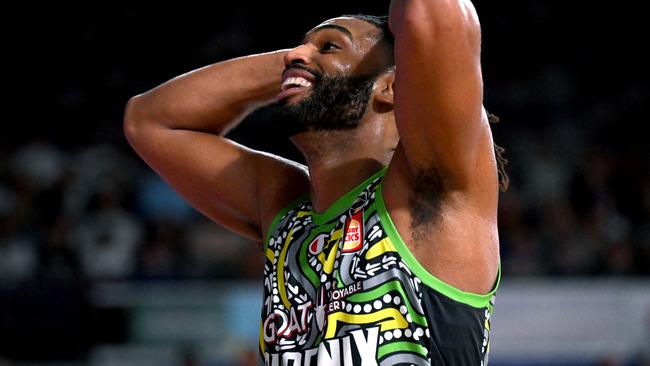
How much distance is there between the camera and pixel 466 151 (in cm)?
272

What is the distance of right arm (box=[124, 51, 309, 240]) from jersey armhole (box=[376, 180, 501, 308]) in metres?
0.72

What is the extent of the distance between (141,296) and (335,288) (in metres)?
5.32

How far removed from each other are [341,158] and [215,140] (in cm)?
67

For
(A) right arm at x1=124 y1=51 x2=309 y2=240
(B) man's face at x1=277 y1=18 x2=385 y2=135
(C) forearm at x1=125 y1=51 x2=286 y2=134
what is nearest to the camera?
(B) man's face at x1=277 y1=18 x2=385 y2=135

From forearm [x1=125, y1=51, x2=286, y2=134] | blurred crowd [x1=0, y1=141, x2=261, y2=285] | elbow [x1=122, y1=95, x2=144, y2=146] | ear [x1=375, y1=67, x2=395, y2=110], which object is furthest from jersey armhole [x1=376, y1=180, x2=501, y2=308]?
blurred crowd [x1=0, y1=141, x2=261, y2=285]

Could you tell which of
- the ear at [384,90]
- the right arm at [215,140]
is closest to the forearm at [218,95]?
the right arm at [215,140]

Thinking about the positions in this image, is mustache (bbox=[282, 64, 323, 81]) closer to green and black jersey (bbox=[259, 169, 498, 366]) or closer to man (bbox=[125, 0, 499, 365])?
man (bbox=[125, 0, 499, 365])

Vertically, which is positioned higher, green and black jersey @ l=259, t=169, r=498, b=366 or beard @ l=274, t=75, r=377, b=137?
beard @ l=274, t=75, r=377, b=137

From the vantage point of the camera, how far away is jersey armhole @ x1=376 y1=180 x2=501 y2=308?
2.75m

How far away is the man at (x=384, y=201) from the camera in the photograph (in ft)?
8.80

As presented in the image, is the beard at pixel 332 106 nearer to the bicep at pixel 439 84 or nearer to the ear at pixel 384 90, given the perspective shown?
the ear at pixel 384 90

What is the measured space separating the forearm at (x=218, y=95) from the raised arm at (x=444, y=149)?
3.08 feet

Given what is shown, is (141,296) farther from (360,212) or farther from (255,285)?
(360,212)

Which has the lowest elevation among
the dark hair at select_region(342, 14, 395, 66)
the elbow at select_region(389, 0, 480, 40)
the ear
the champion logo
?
the champion logo
